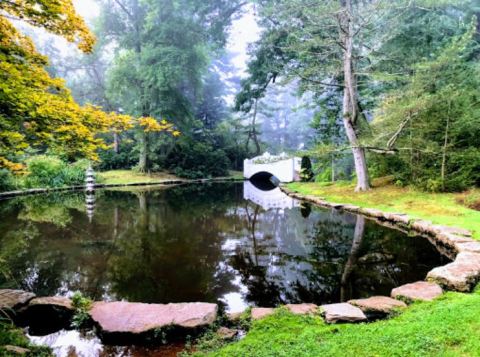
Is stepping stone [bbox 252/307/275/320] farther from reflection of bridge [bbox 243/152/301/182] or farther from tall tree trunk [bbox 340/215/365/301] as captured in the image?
reflection of bridge [bbox 243/152/301/182]

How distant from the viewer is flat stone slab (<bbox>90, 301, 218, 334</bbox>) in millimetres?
2662

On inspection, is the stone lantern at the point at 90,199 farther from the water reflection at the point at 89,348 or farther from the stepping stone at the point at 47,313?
the water reflection at the point at 89,348

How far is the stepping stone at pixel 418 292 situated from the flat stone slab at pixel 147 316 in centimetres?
185

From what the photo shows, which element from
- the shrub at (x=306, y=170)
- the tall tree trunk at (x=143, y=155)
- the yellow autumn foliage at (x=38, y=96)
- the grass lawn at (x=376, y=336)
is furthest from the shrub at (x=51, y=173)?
the grass lawn at (x=376, y=336)

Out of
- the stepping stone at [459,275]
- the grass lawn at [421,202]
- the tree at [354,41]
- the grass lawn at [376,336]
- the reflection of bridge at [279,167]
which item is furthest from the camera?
the reflection of bridge at [279,167]

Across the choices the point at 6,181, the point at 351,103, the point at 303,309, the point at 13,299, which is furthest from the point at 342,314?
the point at 6,181

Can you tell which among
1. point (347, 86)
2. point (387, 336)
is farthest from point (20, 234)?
point (347, 86)

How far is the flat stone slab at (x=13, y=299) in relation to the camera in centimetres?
300

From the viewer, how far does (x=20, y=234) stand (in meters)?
6.28

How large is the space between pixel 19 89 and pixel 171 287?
2595mm

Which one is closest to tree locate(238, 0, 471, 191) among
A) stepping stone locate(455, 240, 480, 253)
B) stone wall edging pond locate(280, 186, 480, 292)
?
stone wall edging pond locate(280, 186, 480, 292)

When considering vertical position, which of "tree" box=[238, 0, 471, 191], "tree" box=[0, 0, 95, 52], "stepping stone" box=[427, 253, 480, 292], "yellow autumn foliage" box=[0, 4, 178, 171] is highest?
"tree" box=[238, 0, 471, 191]

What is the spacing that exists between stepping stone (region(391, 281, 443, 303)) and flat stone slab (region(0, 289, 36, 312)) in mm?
3666

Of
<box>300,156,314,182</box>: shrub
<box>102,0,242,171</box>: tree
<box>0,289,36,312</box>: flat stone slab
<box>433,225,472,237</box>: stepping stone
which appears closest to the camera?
<box>0,289,36,312</box>: flat stone slab
